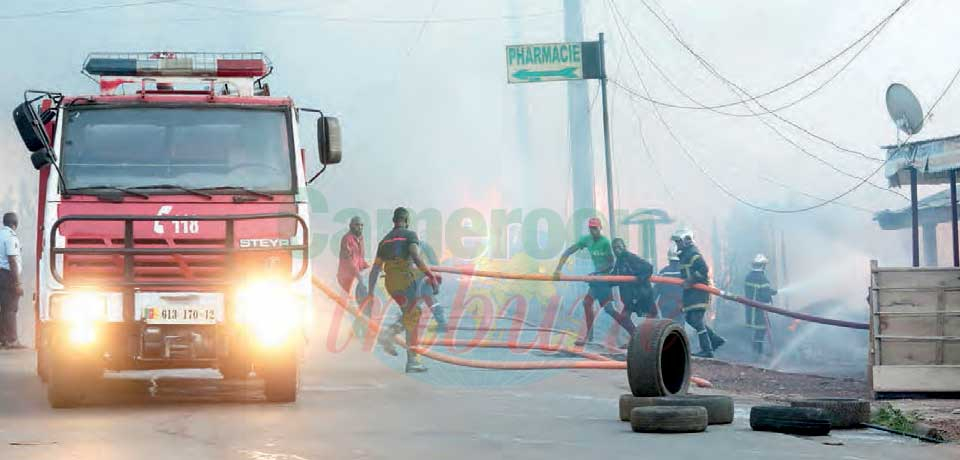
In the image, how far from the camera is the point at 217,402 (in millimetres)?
12188

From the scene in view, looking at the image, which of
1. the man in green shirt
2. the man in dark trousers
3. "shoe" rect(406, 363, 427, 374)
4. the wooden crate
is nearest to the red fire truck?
"shoe" rect(406, 363, 427, 374)

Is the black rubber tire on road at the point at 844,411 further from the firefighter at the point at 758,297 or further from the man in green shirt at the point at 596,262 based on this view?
the firefighter at the point at 758,297

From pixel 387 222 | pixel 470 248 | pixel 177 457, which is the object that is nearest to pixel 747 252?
pixel 470 248

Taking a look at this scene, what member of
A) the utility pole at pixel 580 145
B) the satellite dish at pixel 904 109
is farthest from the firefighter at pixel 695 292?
the utility pole at pixel 580 145

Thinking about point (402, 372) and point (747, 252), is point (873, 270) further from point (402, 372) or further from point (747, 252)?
point (747, 252)

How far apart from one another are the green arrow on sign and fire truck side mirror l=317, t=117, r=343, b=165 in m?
17.9

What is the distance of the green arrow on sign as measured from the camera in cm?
3012

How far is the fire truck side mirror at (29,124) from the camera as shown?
11.3m

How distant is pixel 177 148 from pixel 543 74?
1994 cm

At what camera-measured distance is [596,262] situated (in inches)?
808

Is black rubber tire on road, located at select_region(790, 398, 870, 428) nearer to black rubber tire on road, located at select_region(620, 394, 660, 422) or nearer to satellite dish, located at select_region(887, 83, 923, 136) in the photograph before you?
black rubber tire on road, located at select_region(620, 394, 660, 422)

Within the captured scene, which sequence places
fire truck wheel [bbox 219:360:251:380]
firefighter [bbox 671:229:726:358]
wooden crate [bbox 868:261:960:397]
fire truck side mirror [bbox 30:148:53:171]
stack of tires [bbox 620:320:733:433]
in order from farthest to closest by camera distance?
firefighter [bbox 671:229:726:358] < wooden crate [bbox 868:261:960:397] < fire truck side mirror [bbox 30:148:53:171] < fire truck wheel [bbox 219:360:251:380] < stack of tires [bbox 620:320:733:433]

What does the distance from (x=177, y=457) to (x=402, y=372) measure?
24.2 feet

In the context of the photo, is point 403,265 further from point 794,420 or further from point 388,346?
point 794,420
